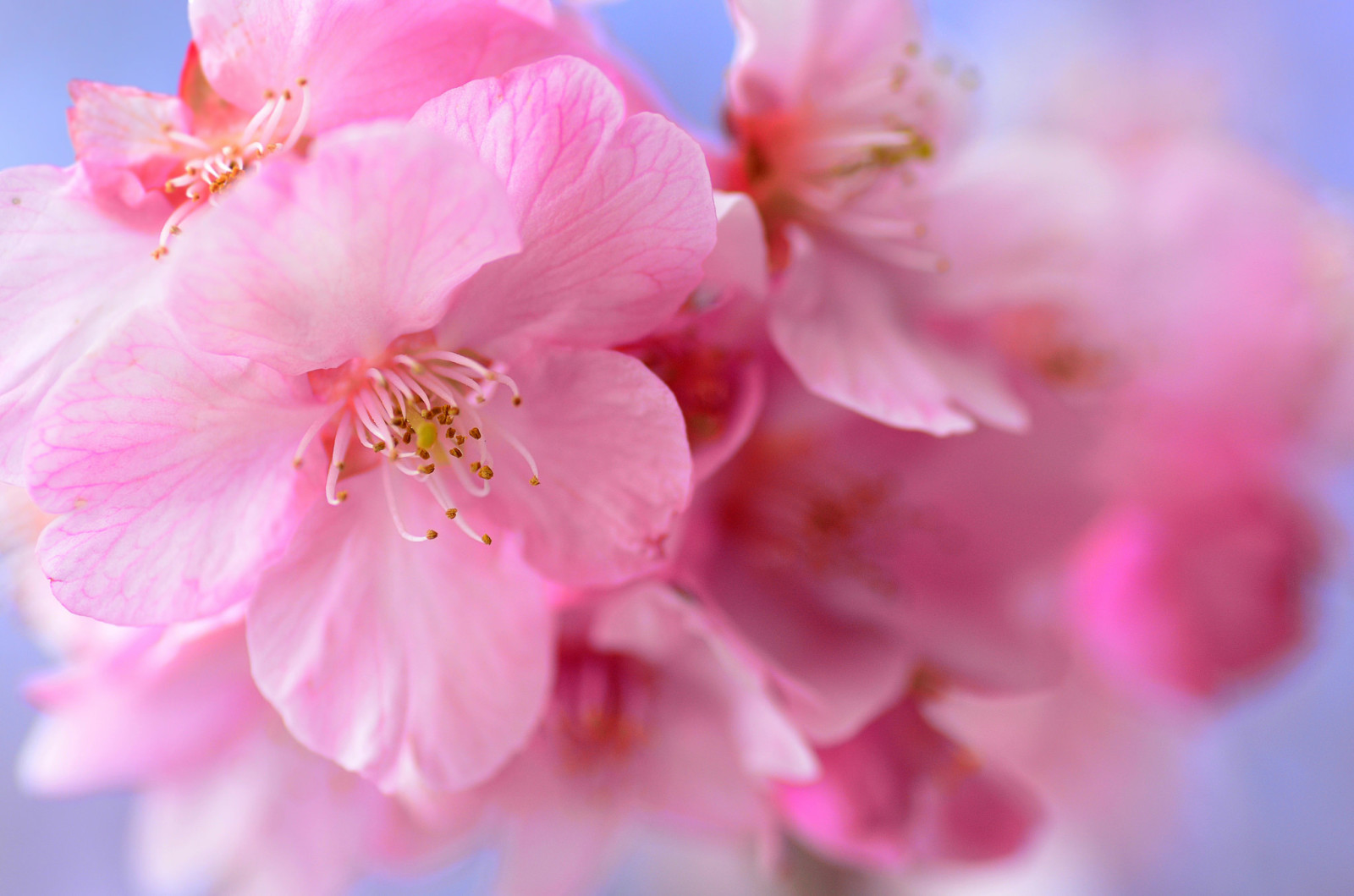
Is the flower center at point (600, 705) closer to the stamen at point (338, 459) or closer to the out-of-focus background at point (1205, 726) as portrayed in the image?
the stamen at point (338, 459)

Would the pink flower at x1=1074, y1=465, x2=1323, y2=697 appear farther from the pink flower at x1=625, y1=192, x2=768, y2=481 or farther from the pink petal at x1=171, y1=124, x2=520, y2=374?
the pink petal at x1=171, y1=124, x2=520, y2=374

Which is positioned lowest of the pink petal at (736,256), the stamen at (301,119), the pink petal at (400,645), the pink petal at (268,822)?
the pink petal at (268,822)

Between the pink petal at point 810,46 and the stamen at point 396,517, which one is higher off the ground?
the pink petal at point 810,46

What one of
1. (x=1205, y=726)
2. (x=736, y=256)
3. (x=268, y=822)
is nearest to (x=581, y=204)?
(x=736, y=256)

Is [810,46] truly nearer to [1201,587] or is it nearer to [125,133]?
[125,133]

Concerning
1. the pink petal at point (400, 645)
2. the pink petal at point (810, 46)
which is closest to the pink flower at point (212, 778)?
the pink petal at point (400, 645)

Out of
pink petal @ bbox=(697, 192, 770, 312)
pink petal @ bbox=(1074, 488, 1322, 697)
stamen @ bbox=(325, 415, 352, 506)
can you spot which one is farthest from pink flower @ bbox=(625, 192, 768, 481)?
pink petal @ bbox=(1074, 488, 1322, 697)

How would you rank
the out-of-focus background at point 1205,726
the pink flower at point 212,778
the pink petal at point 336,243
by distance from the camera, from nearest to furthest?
the pink petal at point 336,243
the pink flower at point 212,778
the out-of-focus background at point 1205,726
